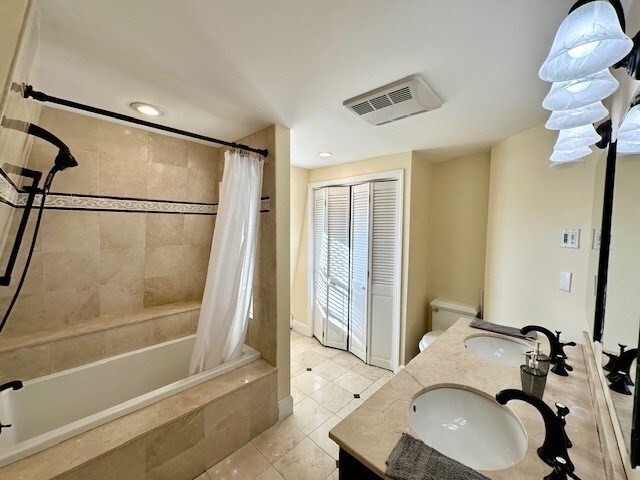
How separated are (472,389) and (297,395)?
172 centimetres

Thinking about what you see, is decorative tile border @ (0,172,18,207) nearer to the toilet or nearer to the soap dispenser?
the soap dispenser

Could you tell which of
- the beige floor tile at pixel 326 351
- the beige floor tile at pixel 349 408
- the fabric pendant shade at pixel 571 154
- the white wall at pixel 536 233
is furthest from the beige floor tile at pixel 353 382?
the fabric pendant shade at pixel 571 154

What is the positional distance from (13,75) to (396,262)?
2593 millimetres

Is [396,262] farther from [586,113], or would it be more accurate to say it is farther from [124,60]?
[124,60]

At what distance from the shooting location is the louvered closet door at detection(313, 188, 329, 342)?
3170mm

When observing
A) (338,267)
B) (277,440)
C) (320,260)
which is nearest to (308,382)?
(277,440)

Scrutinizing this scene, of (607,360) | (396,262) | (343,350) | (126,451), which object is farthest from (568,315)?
(126,451)

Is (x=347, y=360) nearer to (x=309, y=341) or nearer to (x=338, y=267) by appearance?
(x=309, y=341)

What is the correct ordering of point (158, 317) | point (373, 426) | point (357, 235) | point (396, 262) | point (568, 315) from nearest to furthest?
1. point (373, 426)
2. point (568, 315)
3. point (158, 317)
4. point (396, 262)
5. point (357, 235)

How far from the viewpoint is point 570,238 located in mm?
1558

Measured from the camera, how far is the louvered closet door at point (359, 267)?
2.75m

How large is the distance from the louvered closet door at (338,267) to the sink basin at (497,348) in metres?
1.60

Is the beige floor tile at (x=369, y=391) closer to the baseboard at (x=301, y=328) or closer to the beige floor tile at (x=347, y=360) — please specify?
the beige floor tile at (x=347, y=360)

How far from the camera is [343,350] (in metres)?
3.07
